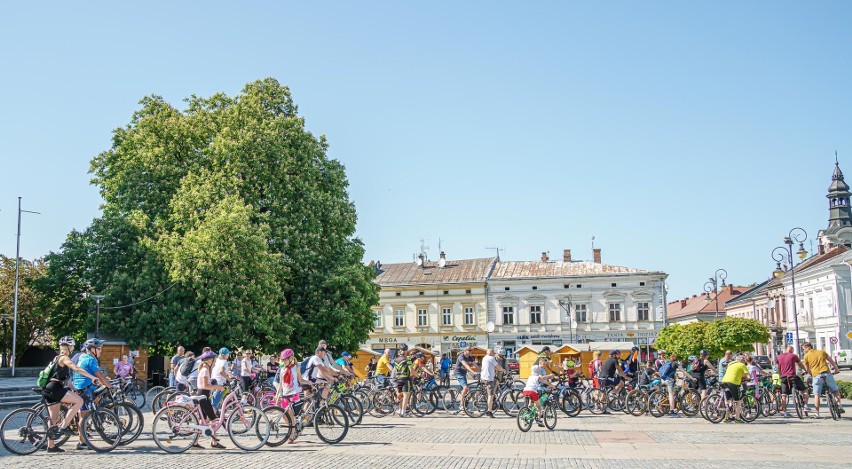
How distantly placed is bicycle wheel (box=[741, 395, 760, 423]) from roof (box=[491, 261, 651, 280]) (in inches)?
1854

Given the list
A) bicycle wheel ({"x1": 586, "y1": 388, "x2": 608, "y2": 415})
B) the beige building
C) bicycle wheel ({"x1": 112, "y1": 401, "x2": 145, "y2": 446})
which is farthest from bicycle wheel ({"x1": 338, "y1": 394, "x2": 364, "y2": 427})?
the beige building

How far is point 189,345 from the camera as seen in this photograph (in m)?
31.4

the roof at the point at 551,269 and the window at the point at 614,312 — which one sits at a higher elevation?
the roof at the point at 551,269

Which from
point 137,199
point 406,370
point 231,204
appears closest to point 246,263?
point 231,204

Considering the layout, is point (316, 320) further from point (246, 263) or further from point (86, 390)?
point (86, 390)

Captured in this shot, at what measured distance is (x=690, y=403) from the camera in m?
21.1

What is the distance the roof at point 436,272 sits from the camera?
69.9m

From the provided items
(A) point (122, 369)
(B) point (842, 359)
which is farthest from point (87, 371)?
(B) point (842, 359)

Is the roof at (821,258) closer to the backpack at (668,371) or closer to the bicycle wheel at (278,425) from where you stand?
the backpack at (668,371)

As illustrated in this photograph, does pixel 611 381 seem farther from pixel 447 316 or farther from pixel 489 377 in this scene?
pixel 447 316

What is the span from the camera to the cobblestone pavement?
1237cm

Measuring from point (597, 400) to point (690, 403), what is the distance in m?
2.47

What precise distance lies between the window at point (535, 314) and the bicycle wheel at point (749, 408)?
158ft

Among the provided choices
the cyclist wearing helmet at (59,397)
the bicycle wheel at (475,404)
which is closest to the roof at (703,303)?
the bicycle wheel at (475,404)
